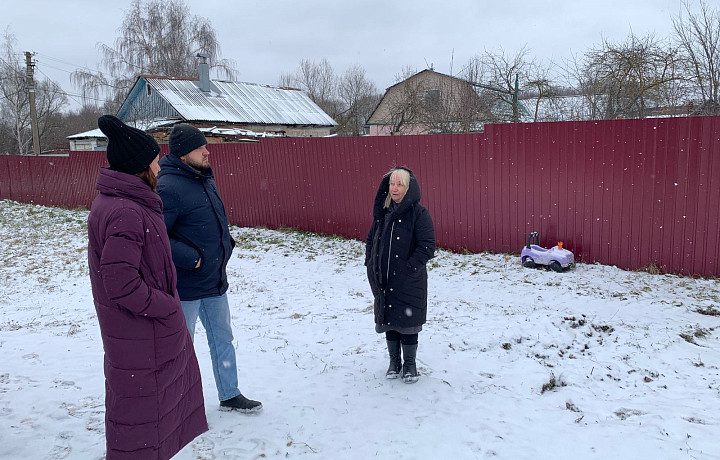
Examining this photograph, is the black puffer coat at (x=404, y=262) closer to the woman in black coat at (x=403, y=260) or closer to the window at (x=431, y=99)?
the woman in black coat at (x=403, y=260)

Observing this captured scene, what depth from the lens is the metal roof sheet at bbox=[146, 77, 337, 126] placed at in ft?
71.3

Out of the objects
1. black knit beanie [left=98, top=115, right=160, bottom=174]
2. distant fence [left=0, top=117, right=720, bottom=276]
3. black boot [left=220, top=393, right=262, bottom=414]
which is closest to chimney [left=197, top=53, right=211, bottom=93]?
distant fence [left=0, top=117, right=720, bottom=276]

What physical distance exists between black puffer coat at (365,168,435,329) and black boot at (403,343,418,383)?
0.69 feet

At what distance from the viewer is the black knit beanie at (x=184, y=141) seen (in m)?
2.98

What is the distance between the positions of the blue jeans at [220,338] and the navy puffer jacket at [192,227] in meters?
0.11

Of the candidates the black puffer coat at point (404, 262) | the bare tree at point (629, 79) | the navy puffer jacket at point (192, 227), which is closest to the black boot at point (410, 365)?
the black puffer coat at point (404, 262)

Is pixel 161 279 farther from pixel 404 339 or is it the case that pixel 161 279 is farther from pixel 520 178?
pixel 520 178

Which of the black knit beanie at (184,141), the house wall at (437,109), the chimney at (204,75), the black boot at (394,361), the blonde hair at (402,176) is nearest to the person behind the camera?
the black knit beanie at (184,141)

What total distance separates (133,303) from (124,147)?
68cm

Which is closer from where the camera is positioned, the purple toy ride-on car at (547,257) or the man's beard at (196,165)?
the man's beard at (196,165)

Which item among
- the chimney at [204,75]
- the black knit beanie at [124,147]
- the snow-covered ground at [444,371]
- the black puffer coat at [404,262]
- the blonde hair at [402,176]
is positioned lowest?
the snow-covered ground at [444,371]

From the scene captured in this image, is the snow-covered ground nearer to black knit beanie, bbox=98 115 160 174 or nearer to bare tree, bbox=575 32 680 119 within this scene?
black knit beanie, bbox=98 115 160 174

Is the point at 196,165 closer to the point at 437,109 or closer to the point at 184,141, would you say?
the point at 184,141

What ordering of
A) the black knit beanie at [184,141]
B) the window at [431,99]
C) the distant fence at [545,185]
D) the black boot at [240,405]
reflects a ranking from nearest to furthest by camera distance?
the black knit beanie at [184,141] < the black boot at [240,405] < the distant fence at [545,185] < the window at [431,99]
